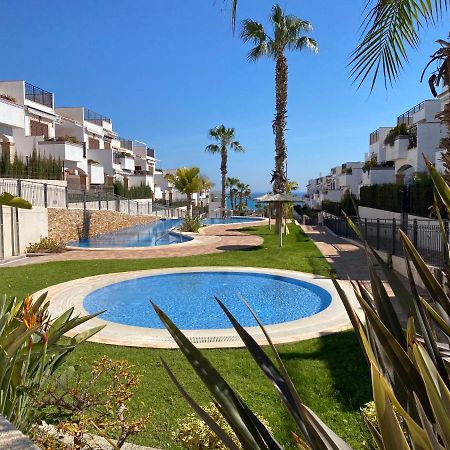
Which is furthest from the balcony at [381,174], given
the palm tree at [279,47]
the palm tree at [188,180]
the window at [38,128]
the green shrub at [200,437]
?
the green shrub at [200,437]

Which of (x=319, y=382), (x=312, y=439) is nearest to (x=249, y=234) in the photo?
(x=319, y=382)

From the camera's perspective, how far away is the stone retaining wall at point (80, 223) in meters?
19.8

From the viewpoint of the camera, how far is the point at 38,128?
32.7 meters

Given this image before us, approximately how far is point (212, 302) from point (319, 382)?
5871mm

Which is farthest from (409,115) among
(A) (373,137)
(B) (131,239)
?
(B) (131,239)

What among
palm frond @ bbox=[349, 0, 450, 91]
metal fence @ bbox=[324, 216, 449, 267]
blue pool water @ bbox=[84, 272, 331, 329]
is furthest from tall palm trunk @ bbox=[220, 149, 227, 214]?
palm frond @ bbox=[349, 0, 450, 91]

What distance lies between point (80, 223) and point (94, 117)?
2766 centimetres

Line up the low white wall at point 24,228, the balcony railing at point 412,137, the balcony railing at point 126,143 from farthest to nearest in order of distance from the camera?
the balcony railing at point 126,143, the balcony railing at point 412,137, the low white wall at point 24,228

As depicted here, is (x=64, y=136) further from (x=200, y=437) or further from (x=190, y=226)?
(x=200, y=437)

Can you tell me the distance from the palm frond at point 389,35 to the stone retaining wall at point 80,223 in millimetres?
18003

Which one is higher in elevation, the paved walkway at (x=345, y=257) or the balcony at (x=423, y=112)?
the balcony at (x=423, y=112)

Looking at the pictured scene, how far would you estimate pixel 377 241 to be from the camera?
1460 centimetres

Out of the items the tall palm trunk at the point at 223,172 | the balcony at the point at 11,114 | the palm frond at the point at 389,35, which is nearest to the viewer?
the palm frond at the point at 389,35

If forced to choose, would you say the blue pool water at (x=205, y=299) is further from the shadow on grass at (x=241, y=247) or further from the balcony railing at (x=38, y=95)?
the balcony railing at (x=38, y=95)
